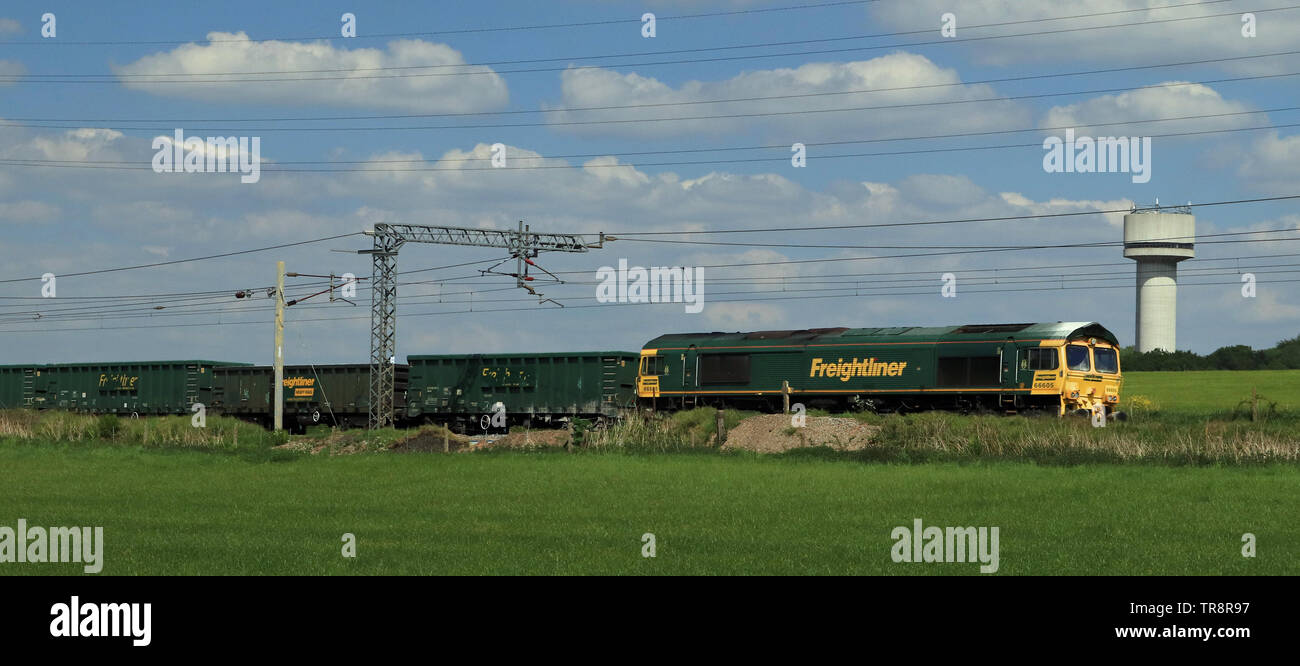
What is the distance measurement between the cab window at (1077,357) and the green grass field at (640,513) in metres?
10.8

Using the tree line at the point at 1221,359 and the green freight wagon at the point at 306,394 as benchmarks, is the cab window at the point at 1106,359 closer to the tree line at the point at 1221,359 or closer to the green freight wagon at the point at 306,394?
the green freight wagon at the point at 306,394

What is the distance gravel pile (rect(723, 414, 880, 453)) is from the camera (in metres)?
41.6

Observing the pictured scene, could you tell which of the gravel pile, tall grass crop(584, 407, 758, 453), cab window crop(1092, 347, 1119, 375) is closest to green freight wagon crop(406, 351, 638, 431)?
tall grass crop(584, 407, 758, 453)

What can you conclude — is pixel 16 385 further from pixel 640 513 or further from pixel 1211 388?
pixel 1211 388

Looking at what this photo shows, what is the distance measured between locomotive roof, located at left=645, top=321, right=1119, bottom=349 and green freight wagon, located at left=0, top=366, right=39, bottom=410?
3944 cm

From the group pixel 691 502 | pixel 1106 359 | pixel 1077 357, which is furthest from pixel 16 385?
pixel 1106 359

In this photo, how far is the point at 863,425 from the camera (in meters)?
42.5

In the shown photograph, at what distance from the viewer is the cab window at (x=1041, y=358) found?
43.5 meters

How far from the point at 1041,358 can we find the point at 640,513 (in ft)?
77.5

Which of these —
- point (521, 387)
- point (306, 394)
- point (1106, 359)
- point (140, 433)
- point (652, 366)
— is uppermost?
point (1106, 359)

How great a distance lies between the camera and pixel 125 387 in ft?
220

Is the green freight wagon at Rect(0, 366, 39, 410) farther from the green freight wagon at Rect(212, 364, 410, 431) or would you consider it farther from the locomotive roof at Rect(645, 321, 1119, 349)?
the locomotive roof at Rect(645, 321, 1119, 349)

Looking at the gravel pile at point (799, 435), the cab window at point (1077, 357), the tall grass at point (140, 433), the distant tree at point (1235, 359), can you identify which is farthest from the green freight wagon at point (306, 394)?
the distant tree at point (1235, 359)

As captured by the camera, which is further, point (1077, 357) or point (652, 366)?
point (652, 366)
